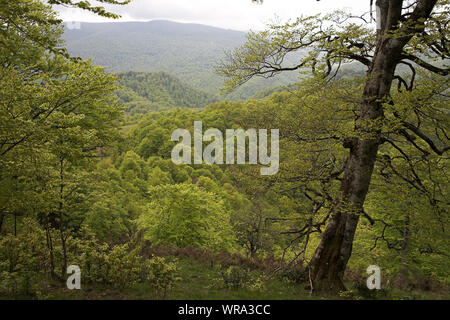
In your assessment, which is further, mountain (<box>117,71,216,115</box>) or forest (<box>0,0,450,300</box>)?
mountain (<box>117,71,216,115</box>)

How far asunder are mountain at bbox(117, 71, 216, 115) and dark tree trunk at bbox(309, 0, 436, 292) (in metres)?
139

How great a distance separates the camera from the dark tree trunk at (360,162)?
20.0 feet

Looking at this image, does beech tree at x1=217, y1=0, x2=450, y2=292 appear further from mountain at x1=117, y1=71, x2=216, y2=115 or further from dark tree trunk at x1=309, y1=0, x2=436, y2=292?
mountain at x1=117, y1=71, x2=216, y2=115

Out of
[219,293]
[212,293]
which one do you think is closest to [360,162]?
[219,293]

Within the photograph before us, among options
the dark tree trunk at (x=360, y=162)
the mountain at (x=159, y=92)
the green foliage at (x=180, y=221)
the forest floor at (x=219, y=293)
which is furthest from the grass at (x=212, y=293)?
the mountain at (x=159, y=92)

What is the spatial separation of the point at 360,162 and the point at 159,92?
161m

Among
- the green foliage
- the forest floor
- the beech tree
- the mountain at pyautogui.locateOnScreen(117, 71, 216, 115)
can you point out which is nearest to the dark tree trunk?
the beech tree

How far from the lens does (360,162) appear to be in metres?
6.60

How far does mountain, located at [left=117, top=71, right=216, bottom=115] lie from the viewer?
148000 mm

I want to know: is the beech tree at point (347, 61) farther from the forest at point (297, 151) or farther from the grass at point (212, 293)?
the grass at point (212, 293)

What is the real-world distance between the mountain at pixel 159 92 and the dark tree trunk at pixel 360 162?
138957 mm
